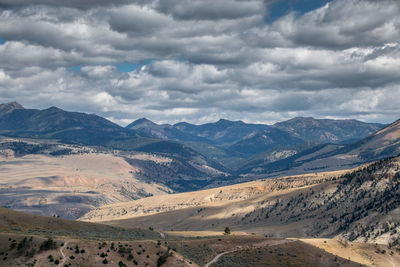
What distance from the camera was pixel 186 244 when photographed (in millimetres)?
130375

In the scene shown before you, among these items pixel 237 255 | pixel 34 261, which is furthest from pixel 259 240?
pixel 34 261

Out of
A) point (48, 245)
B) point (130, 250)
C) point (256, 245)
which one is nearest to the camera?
point (48, 245)

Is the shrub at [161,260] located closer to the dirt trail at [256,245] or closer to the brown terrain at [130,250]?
the brown terrain at [130,250]

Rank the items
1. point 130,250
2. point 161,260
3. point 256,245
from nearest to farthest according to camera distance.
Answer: point 161,260 < point 130,250 < point 256,245

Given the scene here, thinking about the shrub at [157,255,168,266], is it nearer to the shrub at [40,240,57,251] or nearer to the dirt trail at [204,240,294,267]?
the dirt trail at [204,240,294,267]

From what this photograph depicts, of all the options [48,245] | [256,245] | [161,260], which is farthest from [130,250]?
[256,245]

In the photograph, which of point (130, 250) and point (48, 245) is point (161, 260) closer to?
point (130, 250)

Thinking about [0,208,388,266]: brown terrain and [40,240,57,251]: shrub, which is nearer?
[0,208,388,266]: brown terrain

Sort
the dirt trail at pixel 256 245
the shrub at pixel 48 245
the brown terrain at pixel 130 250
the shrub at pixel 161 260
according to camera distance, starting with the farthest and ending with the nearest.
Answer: the dirt trail at pixel 256 245
the shrub at pixel 161 260
the shrub at pixel 48 245
the brown terrain at pixel 130 250

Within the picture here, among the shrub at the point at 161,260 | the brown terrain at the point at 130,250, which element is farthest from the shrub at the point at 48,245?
the shrub at the point at 161,260

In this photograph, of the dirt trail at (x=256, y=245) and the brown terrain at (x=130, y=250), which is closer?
the brown terrain at (x=130, y=250)

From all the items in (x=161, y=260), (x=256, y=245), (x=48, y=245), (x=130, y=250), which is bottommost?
(x=256, y=245)

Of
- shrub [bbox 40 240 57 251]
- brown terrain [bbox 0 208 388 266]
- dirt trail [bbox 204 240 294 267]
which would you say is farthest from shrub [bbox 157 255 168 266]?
shrub [bbox 40 240 57 251]

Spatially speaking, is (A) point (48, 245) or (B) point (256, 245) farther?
(B) point (256, 245)
